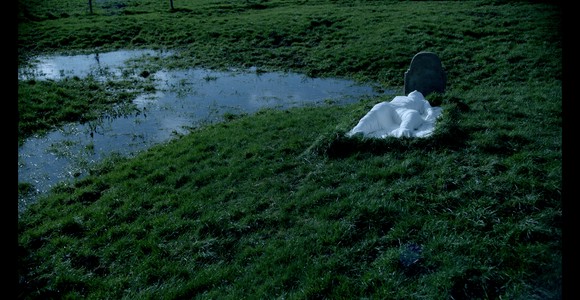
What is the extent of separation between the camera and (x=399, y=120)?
38.6ft

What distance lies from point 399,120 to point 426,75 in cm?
335

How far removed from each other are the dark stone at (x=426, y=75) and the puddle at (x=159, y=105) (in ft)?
9.86

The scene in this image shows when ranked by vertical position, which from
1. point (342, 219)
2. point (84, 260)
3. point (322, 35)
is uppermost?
point (322, 35)

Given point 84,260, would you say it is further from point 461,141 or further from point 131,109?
point 131,109

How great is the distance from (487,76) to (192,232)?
14079 millimetres

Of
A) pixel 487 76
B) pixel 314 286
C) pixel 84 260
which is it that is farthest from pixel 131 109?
pixel 487 76

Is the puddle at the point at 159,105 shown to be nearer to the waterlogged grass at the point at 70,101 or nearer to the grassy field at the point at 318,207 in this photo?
the waterlogged grass at the point at 70,101

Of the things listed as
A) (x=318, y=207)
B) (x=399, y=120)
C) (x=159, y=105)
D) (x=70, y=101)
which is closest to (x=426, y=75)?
(x=399, y=120)

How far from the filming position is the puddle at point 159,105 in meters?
12.6

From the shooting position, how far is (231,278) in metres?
6.93

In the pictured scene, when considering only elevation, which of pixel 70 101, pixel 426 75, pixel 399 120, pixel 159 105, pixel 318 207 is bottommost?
pixel 318 207

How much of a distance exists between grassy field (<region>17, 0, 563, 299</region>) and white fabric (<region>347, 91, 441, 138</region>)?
16.2 inches

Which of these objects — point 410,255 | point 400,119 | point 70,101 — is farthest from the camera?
point 70,101

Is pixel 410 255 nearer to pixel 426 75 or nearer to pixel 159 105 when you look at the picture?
pixel 426 75
